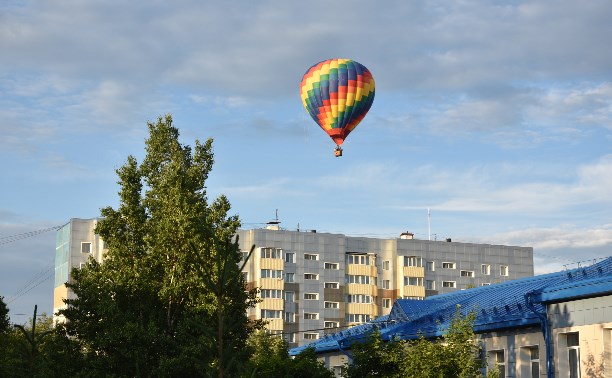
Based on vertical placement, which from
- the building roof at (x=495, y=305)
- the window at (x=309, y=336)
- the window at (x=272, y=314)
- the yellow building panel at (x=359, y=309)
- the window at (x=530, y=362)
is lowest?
the window at (x=530, y=362)

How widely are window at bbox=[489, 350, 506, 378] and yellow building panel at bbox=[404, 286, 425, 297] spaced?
349 ft

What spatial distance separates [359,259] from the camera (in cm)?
14475

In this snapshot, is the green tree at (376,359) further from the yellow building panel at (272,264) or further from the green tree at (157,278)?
the yellow building panel at (272,264)

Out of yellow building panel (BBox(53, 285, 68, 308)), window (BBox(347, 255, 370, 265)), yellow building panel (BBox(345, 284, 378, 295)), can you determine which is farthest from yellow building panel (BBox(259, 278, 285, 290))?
yellow building panel (BBox(53, 285, 68, 308))

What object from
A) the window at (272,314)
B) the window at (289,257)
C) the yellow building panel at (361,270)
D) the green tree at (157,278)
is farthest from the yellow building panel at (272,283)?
the green tree at (157,278)

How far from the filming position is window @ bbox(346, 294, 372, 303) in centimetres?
14238

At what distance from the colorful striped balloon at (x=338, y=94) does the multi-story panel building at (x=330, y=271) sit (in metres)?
67.6

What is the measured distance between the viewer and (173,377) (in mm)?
40031

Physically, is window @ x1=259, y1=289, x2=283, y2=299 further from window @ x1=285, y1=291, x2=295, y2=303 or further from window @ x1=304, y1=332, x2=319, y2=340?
window @ x1=304, y1=332, x2=319, y2=340

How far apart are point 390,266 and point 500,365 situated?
108m

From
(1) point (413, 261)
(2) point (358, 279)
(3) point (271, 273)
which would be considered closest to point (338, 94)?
(3) point (271, 273)

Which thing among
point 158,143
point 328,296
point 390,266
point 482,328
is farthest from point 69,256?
point 482,328

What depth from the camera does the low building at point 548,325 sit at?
3294cm

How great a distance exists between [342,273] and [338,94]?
7995 cm
